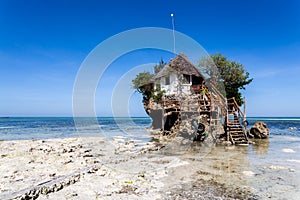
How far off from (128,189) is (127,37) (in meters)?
14.0

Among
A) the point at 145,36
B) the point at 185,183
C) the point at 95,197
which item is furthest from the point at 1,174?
the point at 145,36

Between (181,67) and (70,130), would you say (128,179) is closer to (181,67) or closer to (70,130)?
(181,67)

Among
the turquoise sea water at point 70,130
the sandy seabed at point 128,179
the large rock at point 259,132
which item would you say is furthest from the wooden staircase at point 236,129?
the turquoise sea water at point 70,130

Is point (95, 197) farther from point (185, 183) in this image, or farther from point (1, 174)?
point (1, 174)

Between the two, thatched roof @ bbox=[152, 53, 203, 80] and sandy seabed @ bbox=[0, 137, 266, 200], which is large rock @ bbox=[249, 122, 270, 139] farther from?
sandy seabed @ bbox=[0, 137, 266, 200]

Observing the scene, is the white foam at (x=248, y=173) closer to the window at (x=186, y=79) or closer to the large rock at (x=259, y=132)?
the large rock at (x=259, y=132)

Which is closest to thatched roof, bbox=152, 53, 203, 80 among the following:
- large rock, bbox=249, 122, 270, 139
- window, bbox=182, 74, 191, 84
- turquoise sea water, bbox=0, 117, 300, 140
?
window, bbox=182, 74, 191, 84

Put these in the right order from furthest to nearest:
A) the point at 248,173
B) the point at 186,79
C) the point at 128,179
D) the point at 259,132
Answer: the point at 186,79
the point at 259,132
the point at 248,173
the point at 128,179

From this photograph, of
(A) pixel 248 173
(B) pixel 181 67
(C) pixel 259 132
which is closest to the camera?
(A) pixel 248 173

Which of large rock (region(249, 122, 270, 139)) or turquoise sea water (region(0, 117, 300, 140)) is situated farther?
turquoise sea water (region(0, 117, 300, 140))

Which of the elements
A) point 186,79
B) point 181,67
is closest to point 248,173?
point 186,79

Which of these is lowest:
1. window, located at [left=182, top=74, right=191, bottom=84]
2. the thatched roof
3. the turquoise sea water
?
the turquoise sea water

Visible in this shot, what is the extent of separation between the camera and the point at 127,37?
Result: 18.0 metres

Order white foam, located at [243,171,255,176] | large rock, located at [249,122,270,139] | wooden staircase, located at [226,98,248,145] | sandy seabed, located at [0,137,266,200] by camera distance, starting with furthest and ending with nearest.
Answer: large rock, located at [249,122,270,139], wooden staircase, located at [226,98,248,145], white foam, located at [243,171,255,176], sandy seabed, located at [0,137,266,200]
